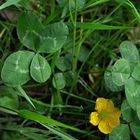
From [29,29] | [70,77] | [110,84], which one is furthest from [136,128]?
[29,29]

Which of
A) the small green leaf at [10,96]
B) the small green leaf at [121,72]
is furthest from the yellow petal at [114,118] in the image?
the small green leaf at [10,96]

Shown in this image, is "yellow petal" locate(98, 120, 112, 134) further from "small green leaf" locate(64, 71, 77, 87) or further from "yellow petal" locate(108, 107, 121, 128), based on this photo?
"small green leaf" locate(64, 71, 77, 87)

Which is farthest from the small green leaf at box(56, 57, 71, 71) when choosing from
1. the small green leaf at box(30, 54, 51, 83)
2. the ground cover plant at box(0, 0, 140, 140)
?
the small green leaf at box(30, 54, 51, 83)

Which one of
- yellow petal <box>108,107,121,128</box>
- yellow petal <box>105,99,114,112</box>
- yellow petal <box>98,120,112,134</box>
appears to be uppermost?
yellow petal <box>105,99,114,112</box>

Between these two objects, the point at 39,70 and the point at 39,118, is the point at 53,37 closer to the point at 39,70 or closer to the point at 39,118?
the point at 39,70

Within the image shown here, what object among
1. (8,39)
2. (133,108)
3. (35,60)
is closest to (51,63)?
(35,60)

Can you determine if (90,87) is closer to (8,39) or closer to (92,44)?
(92,44)

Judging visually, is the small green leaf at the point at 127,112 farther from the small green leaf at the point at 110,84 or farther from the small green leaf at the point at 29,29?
the small green leaf at the point at 29,29
